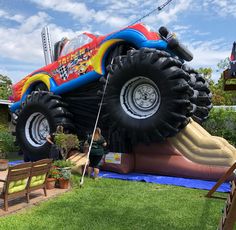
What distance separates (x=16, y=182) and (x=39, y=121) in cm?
564

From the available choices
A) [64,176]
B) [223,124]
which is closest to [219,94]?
[223,124]

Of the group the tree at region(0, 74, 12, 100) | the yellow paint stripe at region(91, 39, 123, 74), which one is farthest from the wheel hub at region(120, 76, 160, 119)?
the tree at region(0, 74, 12, 100)

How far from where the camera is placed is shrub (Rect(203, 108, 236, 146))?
46.6ft

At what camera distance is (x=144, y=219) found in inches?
197

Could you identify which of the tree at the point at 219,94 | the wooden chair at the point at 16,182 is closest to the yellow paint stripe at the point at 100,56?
the wooden chair at the point at 16,182

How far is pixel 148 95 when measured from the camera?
8.62m

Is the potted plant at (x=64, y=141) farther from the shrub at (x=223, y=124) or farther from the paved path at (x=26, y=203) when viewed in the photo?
the shrub at (x=223, y=124)

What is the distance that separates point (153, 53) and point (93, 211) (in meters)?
4.36

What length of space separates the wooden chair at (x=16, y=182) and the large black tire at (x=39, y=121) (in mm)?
4345

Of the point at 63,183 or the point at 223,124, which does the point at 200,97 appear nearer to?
the point at 223,124

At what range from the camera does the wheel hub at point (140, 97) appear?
8.48 metres

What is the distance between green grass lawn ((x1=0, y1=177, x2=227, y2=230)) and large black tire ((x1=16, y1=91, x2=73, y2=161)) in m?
3.29

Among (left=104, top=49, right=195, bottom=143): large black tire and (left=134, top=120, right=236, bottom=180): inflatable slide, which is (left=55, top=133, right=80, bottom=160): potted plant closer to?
(left=104, top=49, right=195, bottom=143): large black tire

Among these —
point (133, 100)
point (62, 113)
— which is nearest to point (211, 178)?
point (133, 100)
